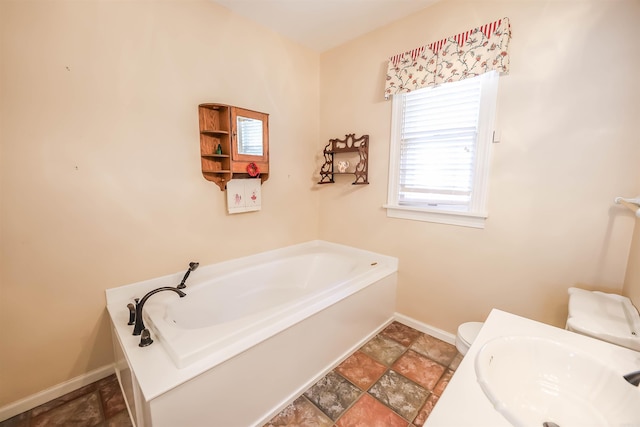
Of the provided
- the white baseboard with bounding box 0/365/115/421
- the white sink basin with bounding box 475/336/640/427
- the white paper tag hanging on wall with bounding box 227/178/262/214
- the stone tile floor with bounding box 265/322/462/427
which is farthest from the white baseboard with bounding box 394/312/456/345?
the white baseboard with bounding box 0/365/115/421

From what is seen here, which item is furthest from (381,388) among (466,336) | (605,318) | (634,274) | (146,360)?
(634,274)

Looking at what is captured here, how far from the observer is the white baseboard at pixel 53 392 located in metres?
1.45

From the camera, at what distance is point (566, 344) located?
37.7 inches

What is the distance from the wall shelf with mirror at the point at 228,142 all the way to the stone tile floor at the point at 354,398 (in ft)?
Answer: 5.08

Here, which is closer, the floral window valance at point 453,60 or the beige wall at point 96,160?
the beige wall at point 96,160

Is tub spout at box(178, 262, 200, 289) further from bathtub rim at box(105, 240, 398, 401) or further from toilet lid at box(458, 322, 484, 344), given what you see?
toilet lid at box(458, 322, 484, 344)

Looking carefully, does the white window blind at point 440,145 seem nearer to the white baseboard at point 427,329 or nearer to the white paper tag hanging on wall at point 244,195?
the white baseboard at point 427,329

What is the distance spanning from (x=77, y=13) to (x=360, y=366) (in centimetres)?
275

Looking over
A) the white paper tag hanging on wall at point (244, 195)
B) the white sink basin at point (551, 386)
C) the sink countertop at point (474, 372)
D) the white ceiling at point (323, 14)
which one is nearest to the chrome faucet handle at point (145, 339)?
the white paper tag hanging on wall at point (244, 195)

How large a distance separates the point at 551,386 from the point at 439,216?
4.29 feet

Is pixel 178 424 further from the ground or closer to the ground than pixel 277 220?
closer to the ground

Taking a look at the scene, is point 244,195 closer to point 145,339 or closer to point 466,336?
point 145,339

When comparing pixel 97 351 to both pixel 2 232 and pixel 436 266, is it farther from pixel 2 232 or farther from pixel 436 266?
pixel 436 266

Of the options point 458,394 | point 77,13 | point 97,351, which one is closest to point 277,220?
point 97,351
